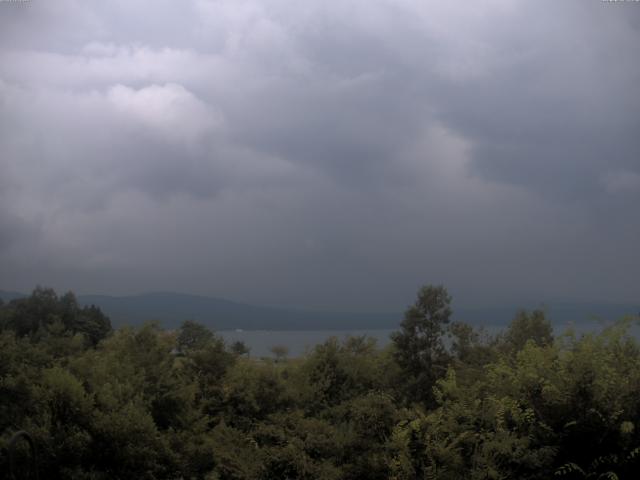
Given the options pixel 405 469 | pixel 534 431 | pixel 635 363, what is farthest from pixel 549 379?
pixel 405 469

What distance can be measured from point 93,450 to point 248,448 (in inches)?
152

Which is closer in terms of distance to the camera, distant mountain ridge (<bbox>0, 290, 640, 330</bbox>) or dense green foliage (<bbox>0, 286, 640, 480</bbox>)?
dense green foliage (<bbox>0, 286, 640, 480</bbox>)

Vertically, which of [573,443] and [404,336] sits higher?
[404,336]

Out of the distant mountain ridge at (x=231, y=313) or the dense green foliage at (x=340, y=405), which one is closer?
the dense green foliage at (x=340, y=405)

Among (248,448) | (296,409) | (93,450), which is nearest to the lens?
(93,450)

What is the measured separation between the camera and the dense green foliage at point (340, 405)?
9.03 meters

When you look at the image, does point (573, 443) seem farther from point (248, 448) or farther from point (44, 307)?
point (44, 307)

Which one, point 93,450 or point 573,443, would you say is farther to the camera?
point 93,450

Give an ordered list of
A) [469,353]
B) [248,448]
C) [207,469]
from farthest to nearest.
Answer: [469,353] → [248,448] → [207,469]

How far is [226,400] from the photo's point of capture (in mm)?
15633

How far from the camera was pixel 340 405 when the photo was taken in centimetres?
1543

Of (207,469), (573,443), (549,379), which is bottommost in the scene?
(207,469)

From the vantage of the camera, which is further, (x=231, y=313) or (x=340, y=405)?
(x=231, y=313)

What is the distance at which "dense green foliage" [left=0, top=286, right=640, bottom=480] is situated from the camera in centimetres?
903
